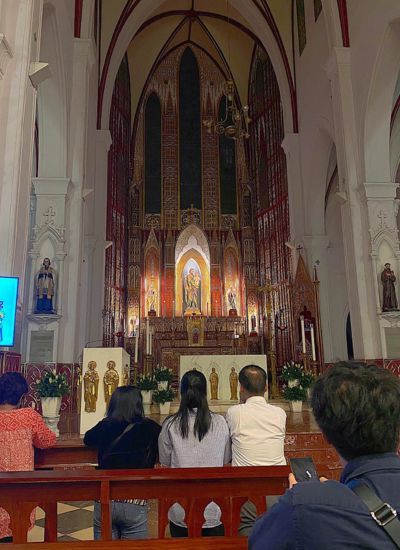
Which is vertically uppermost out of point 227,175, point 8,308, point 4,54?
point 227,175

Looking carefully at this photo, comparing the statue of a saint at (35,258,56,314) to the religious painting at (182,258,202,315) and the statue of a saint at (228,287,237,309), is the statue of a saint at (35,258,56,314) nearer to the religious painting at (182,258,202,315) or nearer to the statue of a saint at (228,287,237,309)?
the religious painting at (182,258,202,315)

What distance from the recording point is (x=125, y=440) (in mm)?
2779

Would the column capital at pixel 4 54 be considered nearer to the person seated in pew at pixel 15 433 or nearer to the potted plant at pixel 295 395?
the person seated in pew at pixel 15 433

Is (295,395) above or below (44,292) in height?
below

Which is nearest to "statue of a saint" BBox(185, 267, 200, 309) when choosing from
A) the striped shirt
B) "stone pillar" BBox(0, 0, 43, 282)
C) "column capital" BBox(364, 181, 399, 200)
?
"column capital" BBox(364, 181, 399, 200)

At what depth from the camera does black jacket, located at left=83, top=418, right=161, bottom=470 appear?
2.76m

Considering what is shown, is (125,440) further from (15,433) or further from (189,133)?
(189,133)

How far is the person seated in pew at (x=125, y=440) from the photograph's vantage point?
2.73m

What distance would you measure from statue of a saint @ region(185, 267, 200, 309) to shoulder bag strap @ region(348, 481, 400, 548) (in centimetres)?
1880

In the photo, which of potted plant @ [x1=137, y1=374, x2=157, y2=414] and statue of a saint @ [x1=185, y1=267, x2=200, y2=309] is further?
statue of a saint @ [x1=185, y1=267, x2=200, y2=309]

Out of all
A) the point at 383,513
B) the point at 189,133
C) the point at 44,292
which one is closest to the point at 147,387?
the point at 44,292

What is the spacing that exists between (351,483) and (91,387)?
16.6 ft

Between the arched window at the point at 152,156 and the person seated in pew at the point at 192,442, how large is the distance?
1862 centimetres

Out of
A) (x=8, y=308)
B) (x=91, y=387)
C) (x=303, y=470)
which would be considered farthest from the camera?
(x=91, y=387)
